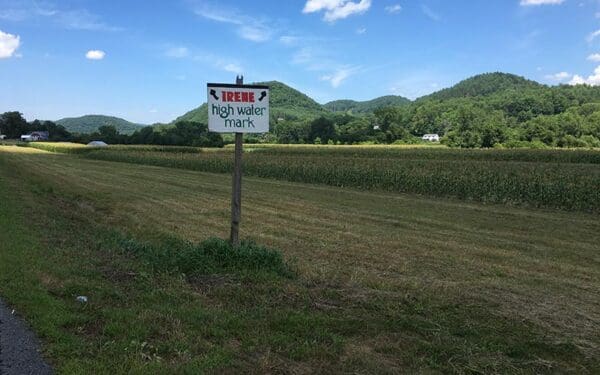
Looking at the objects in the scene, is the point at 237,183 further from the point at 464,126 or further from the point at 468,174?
the point at 464,126

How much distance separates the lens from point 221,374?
402cm

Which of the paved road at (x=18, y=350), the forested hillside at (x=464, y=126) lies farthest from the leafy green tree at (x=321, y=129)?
the paved road at (x=18, y=350)

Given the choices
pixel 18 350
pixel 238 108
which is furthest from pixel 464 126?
pixel 18 350

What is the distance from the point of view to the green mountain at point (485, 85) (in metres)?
139

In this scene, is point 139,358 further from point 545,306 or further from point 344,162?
point 344,162

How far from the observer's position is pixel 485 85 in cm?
15000

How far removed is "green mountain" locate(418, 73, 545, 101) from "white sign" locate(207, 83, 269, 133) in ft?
451

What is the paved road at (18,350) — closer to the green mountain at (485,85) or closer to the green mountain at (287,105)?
the green mountain at (287,105)

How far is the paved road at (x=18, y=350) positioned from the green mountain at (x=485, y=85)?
5549 inches

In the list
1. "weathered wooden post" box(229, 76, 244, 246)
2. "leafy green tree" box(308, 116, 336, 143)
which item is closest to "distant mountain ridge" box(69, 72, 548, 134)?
"leafy green tree" box(308, 116, 336, 143)

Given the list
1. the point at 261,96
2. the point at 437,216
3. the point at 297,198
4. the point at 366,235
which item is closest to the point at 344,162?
the point at 297,198

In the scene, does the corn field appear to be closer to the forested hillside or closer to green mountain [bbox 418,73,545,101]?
the forested hillside

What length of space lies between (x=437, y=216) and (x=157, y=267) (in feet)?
35.7

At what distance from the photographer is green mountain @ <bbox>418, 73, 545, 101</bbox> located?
13906 cm
